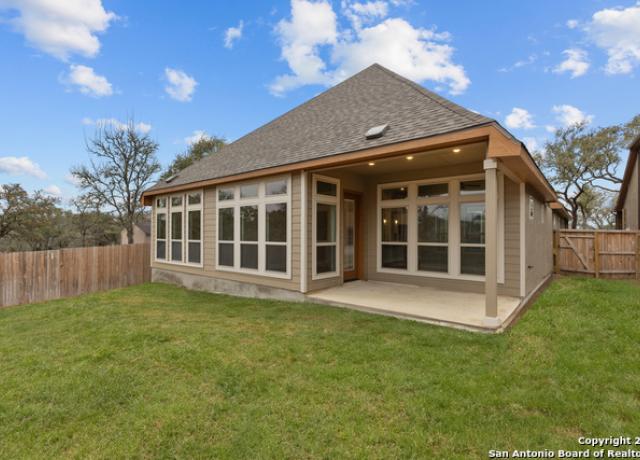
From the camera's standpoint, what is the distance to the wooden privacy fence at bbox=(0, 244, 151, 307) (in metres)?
7.93

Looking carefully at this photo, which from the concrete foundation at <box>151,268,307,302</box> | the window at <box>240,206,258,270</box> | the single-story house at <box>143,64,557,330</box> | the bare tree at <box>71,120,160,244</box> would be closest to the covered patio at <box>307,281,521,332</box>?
the single-story house at <box>143,64,557,330</box>

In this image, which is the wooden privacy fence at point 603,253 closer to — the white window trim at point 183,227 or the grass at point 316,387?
the grass at point 316,387

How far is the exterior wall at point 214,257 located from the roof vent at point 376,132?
1.64m

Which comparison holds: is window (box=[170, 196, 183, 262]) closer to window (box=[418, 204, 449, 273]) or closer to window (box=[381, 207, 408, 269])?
window (box=[381, 207, 408, 269])

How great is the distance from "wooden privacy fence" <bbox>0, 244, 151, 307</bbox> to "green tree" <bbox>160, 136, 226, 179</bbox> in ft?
52.6

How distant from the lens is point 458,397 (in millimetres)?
2518

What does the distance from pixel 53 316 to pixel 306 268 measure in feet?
15.9

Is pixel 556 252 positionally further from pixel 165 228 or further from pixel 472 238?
pixel 165 228

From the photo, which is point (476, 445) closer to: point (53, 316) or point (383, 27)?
point (53, 316)

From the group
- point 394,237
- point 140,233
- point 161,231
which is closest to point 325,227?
point 394,237

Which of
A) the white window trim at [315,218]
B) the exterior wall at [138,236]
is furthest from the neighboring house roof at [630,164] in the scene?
the exterior wall at [138,236]

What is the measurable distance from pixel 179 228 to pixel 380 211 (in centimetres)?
614

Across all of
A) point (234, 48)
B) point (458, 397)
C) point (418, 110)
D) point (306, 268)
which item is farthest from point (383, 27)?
point (458, 397)

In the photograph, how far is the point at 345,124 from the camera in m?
6.74
